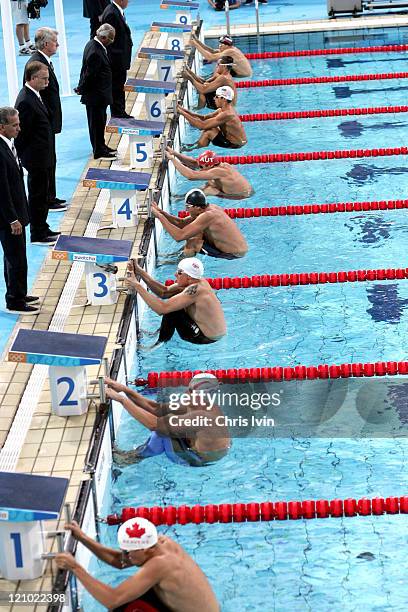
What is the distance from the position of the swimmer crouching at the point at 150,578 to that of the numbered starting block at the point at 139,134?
4906mm

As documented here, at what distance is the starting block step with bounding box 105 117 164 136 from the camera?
29.3ft

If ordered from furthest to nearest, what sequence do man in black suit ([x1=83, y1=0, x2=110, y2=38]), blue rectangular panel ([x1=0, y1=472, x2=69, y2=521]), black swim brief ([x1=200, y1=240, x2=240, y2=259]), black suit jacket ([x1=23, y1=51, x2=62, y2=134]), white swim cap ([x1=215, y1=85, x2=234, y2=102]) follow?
man in black suit ([x1=83, y1=0, x2=110, y2=38]), white swim cap ([x1=215, y1=85, x2=234, y2=102]), black suit jacket ([x1=23, y1=51, x2=62, y2=134]), black swim brief ([x1=200, y1=240, x2=240, y2=259]), blue rectangular panel ([x1=0, y1=472, x2=69, y2=521])

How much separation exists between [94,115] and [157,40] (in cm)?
496

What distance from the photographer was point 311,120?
455 inches

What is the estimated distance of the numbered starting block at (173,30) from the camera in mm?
12180

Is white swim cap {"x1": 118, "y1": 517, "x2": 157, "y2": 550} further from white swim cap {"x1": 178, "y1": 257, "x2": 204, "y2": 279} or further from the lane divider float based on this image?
white swim cap {"x1": 178, "y1": 257, "x2": 204, "y2": 279}

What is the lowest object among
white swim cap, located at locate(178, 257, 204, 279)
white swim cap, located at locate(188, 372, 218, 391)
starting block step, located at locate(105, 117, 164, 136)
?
starting block step, located at locate(105, 117, 164, 136)

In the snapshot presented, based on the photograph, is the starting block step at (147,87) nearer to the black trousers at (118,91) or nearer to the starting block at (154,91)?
the starting block at (154,91)

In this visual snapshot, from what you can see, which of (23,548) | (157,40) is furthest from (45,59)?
(157,40)

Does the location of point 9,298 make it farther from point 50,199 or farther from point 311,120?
point 311,120

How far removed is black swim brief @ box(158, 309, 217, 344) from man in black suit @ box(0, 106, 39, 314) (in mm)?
827

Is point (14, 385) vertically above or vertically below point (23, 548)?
below

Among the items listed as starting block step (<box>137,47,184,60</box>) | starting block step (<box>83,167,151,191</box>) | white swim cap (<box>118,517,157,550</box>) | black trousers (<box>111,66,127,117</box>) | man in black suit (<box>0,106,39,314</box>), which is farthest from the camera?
starting block step (<box>137,47,184,60</box>)

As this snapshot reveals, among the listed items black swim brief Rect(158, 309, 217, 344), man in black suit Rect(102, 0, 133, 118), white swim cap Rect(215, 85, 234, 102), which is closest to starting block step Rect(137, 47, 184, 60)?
man in black suit Rect(102, 0, 133, 118)
